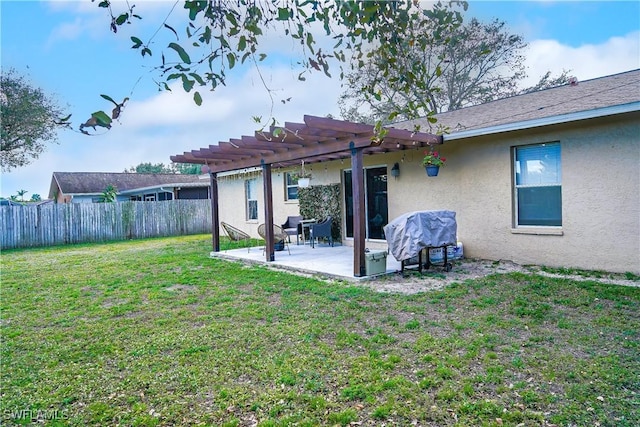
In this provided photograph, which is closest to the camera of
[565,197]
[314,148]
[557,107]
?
[565,197]

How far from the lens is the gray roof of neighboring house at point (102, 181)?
28.6 m

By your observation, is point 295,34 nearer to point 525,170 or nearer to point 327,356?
point 327,356

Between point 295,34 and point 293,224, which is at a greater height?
point 295,34

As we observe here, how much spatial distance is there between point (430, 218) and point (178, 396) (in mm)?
5163

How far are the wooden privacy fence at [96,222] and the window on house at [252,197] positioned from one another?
14.3 feet

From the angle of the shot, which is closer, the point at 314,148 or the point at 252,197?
the point at 314,148

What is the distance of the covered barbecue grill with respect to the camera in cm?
688

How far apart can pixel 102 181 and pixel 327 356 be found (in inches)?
1234

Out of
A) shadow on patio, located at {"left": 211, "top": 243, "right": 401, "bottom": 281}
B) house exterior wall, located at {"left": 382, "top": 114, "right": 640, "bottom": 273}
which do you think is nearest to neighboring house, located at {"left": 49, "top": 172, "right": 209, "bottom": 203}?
shadow on patio, located at {"left": 211, "top": 243, "right": 401, "bottom": 281}

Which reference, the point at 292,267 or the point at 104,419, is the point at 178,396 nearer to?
the point at 104,419

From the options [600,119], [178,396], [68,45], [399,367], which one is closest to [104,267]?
[68,45]

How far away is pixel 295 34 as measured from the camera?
2652 millimetres

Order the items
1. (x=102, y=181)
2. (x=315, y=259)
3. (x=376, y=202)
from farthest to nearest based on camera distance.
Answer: (x=102, y=181) → (x=376, y=202) → (x=315, y=259)

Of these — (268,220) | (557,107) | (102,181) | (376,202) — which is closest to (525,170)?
(557,107)
